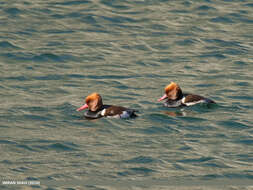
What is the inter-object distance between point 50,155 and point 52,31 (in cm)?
977

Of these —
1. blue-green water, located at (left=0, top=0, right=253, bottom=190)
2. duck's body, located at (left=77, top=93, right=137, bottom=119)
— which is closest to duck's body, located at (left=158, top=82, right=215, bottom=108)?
blue-green water, located at (left=0, top=0, right=253, bottom=190)

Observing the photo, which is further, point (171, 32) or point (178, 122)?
point (171, 32)

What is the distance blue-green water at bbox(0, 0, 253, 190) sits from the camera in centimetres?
1215

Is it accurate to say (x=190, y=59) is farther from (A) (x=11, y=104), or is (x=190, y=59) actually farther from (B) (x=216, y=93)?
(A) (x=11, y=104)

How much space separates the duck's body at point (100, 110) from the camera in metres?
15.0

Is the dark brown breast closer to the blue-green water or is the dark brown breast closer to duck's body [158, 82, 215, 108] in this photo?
the blue-green water

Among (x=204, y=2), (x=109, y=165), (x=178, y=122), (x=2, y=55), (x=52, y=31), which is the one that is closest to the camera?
(x=109, y=165)

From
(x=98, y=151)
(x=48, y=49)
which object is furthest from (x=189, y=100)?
(x=48, y=49)

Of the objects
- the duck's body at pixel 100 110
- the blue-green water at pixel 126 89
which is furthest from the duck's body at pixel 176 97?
the duck's body at pixel 100 110

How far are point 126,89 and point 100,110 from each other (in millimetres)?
2197

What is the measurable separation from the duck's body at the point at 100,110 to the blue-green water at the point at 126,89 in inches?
6.5

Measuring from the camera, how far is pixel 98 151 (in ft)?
42.6

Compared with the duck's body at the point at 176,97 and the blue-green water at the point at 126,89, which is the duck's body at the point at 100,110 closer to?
the blue-green water at the point at 126,89

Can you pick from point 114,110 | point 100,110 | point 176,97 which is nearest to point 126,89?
point 176,97
